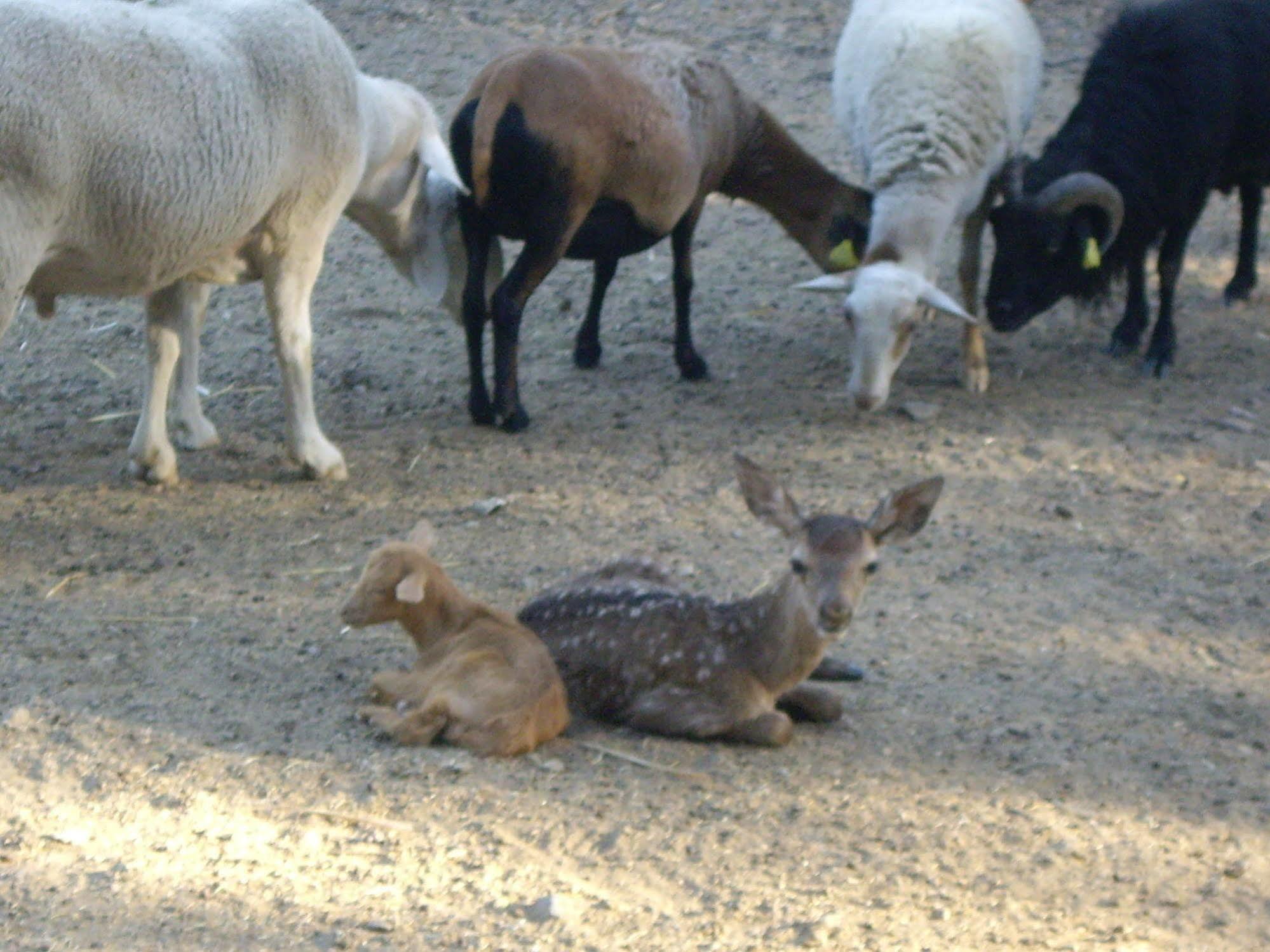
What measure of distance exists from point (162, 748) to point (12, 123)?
2253 millimetres

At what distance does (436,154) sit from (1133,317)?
3923mm

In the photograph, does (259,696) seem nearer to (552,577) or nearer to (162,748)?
(162,748)

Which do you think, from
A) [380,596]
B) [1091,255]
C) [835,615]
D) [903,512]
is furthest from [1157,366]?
[380,596]

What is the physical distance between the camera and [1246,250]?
9.62 meters

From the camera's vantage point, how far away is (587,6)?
520 inches

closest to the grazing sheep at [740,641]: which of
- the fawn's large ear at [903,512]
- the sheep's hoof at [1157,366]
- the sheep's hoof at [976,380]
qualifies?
the fawn's large ear at [903,512]

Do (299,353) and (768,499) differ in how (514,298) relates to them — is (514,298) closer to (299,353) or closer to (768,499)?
(299,353)

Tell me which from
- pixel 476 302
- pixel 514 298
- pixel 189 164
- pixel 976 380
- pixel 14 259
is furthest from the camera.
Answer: pixel 976 380

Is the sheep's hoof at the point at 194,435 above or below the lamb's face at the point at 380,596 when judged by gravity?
below

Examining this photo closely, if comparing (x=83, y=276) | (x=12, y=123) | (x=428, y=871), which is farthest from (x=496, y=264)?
(x=428, y=871)

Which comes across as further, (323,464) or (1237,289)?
(1237,289)

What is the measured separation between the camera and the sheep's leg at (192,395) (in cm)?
711

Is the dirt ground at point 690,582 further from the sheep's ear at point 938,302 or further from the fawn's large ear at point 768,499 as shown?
the fawn's large ear at point 768,499

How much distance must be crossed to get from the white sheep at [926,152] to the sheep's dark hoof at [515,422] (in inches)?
60.5
